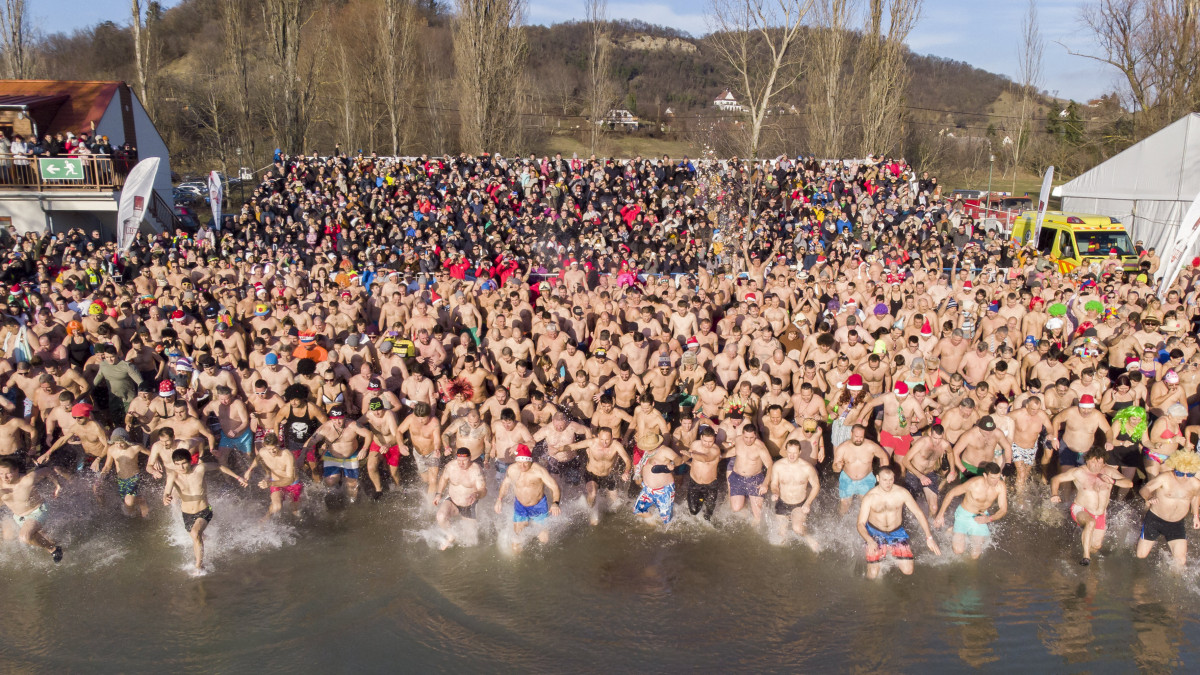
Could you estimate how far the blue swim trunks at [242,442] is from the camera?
835cm

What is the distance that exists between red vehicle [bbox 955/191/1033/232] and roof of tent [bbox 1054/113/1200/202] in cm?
261

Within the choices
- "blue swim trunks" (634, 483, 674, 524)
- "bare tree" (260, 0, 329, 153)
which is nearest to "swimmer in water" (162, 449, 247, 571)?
"blue swim trunks" (634, 483, 674, 524)

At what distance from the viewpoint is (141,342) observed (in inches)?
389

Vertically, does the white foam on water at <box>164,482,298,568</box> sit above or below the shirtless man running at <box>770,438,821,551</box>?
below

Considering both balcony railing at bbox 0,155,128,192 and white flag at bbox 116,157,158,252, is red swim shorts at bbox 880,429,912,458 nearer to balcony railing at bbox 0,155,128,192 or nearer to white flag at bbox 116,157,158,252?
white flag at bbox 116,157,158,252

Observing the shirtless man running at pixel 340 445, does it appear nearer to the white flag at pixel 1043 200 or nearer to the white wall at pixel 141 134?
the white flag at pixel 1043 200

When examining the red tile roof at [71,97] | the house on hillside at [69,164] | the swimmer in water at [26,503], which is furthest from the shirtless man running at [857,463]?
the red tile roof at [71,97]

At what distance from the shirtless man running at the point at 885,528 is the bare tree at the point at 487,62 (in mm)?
22353

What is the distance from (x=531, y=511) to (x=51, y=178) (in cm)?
1671

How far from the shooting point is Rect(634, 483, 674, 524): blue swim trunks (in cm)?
766

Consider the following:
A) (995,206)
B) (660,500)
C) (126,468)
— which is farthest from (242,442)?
(995,206)

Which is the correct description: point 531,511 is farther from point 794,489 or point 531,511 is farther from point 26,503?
point 26,503

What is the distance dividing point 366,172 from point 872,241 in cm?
1234

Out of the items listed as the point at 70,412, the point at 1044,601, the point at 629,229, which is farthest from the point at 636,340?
the point at 629,229
